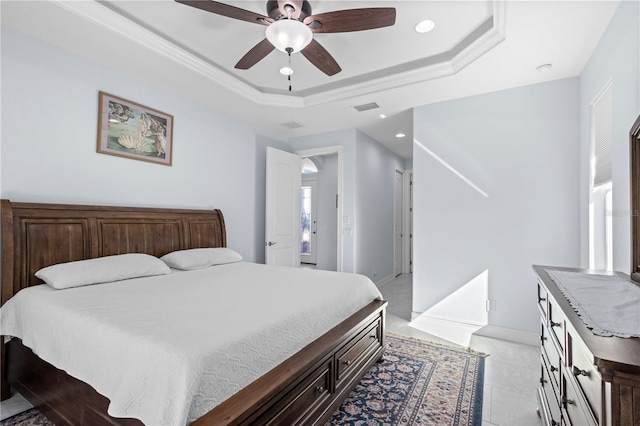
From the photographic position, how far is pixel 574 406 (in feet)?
3.36

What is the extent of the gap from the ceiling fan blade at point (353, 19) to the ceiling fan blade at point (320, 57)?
0.13 meters

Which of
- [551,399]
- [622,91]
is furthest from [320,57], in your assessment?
[551,399]

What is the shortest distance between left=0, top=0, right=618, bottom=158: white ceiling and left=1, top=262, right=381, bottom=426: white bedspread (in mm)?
1875

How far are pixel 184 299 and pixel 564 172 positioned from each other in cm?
341

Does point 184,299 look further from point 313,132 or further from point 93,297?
point 313,132

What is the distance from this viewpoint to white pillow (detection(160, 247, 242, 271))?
111 inches

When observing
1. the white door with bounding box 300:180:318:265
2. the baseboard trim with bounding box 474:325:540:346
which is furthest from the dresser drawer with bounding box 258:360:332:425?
the white door with bounding box 300:180:318:265

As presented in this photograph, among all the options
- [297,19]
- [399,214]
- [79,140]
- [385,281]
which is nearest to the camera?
[297,19]

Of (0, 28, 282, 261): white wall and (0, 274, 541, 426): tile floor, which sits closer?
(0, 274, 541, 426): tile floor

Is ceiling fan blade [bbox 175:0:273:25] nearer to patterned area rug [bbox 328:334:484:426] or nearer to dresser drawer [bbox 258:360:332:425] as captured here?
dresser drawer [bbox 258:360:332:425]

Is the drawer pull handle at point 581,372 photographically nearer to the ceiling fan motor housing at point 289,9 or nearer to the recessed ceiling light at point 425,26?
the ceiling fan motor housing at point 289,9

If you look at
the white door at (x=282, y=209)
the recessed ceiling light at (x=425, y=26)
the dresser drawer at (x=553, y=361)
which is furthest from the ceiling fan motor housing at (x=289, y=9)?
the white door at (x=282, y=209)

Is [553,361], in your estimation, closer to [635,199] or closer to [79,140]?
[635,199]

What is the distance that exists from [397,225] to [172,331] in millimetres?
5411
